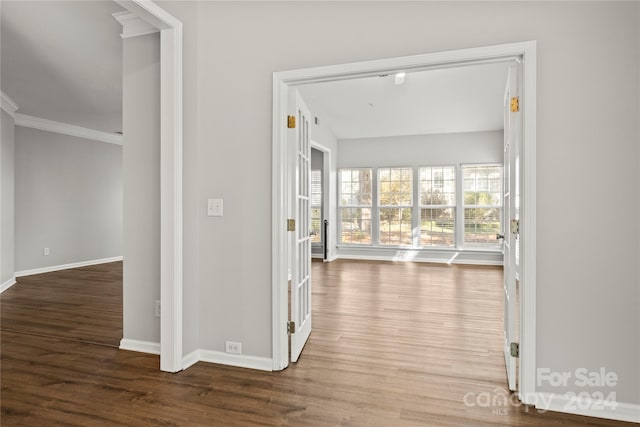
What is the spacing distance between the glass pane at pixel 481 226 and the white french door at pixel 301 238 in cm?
551

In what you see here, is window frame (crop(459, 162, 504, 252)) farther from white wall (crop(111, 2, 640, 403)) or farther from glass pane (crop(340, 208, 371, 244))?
white wall (crop(111, 2, 640, 403))

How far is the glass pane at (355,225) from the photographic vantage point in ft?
27.5

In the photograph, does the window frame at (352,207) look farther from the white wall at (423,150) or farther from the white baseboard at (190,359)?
the white baseboard at (190,359)

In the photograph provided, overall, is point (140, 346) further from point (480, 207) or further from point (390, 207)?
point (480, 207)

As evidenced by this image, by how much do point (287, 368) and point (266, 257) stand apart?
2.64ft

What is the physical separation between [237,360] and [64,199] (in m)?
5.99

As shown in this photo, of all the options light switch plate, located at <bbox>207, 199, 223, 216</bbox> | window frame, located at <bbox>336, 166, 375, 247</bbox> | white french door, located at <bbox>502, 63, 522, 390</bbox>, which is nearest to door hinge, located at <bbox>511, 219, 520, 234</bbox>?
white french door, located at <bbox>502, 63, 522, 390</bbox>

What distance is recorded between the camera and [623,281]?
1.97 meters

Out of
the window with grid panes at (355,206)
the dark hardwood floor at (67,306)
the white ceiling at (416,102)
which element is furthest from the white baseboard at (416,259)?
the dark hardwood floor at (67,306)

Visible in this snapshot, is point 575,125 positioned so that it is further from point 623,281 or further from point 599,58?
point 623,281

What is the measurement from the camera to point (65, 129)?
21.9ft

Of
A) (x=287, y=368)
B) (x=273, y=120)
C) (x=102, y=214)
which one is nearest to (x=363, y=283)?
(x=287, y=368)

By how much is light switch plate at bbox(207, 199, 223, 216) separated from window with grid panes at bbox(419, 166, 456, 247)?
6.11 meters

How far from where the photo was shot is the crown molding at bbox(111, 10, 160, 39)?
9.15 ft
